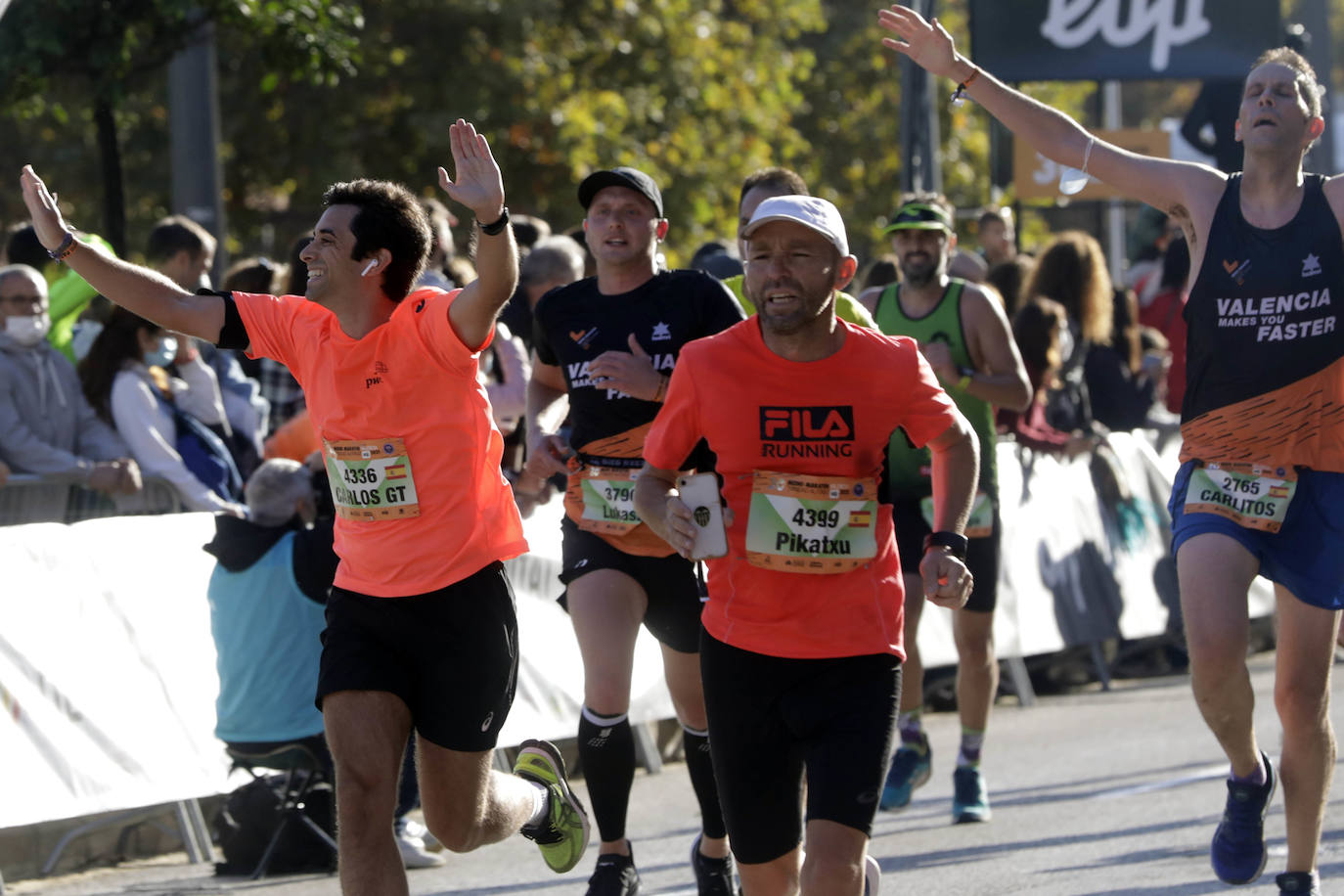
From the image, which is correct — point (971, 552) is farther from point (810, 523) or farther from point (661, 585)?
point (810, 523)

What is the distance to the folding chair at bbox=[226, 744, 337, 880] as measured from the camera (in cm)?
743

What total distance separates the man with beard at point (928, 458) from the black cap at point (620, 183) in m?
1.68

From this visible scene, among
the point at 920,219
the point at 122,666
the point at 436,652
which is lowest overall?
the point at 122,666

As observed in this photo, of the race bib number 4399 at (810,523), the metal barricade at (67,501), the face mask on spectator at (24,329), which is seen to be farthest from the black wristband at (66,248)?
the face mask on spectator at (24,329)

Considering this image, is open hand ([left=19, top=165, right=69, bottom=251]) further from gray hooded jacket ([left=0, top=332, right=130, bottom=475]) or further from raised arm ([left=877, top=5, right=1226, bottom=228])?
gray hooded jacket ([left=0, top=332, right=130, bottom=475])

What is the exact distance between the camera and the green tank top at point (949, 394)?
26.2ft

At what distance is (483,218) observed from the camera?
192 inches

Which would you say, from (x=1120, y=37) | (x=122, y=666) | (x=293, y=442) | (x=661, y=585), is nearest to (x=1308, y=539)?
(x=661, y=585)

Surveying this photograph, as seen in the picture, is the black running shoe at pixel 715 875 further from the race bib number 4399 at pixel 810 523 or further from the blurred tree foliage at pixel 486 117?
the blurred tree foliage at pixel 486 117

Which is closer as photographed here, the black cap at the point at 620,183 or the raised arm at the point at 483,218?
the raised arm at the point at 483,218

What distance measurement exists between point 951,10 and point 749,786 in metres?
33.7

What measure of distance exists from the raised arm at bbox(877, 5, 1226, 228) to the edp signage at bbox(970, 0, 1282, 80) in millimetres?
9337

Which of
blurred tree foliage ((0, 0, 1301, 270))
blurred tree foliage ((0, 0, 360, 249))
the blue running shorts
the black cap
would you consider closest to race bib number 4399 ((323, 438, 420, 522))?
the black cap

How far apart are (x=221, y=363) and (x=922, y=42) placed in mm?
4975
